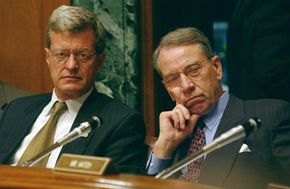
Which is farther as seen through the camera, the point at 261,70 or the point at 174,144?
the point at 261,70

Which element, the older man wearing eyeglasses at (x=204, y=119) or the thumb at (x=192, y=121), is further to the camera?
the thumb at (x=192, y=121)

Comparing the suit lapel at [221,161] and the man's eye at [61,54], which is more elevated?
the man's eye at [61,54]

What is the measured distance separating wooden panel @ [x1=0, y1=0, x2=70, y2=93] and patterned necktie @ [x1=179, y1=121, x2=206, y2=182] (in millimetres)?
1643

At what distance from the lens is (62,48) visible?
332 centimetres

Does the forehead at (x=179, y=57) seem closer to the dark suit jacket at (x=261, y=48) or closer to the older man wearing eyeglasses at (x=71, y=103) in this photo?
the older man wearing eyeglasses at (x=71, y=103)

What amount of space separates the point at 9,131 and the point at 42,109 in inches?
7.2

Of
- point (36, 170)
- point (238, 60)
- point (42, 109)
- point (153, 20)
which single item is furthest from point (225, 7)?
point (36, 170)

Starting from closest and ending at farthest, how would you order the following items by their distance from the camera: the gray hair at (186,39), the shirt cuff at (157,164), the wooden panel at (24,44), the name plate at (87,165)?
the name plate at (87,165)
the shirt cuff at (157,164)
the gray hair at (186,39)
the wooden panel at (24,44)

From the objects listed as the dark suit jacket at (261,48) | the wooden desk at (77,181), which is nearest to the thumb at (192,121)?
the dark suit jacket at (261,48)

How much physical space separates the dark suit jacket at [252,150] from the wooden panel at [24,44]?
169cm

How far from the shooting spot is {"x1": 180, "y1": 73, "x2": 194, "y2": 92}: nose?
3.02 metres

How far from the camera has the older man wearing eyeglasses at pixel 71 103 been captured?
3.16m

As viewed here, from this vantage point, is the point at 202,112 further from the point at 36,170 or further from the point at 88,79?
the point at 36,170

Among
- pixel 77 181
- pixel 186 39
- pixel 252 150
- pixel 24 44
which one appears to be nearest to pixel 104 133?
pixel 186 39
